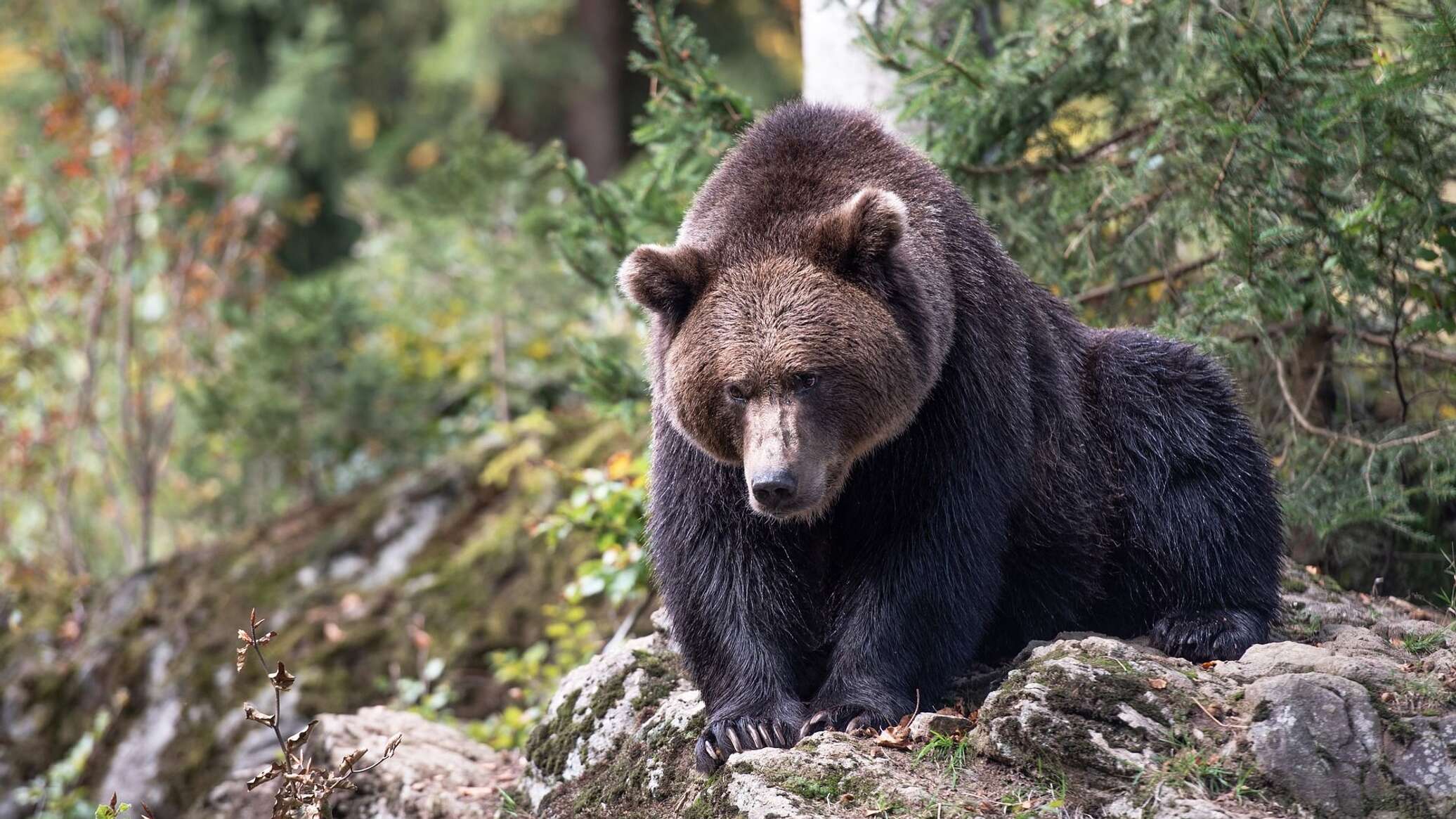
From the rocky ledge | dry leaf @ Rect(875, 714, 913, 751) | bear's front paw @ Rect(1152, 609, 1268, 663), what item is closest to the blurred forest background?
bear's front paw @ Rect(1152, 609, 1268, 663)

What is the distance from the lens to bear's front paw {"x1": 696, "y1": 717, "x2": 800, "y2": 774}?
12.8ft

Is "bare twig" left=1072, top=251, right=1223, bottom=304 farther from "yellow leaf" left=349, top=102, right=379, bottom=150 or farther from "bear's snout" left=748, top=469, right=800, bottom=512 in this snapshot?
"yellow leaf" left=349, top=102, right=379, bottom=150

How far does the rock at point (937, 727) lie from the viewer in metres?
3.76

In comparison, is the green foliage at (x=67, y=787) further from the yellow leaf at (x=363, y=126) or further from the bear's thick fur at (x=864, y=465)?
the yellow leaf at (x=363, y=126)

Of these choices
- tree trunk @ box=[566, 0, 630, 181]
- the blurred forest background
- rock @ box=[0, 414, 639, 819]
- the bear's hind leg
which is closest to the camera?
the bear's hind leg


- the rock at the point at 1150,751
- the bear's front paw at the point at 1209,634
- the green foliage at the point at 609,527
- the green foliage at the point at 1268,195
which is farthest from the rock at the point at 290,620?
the rock at the point at 1150,751

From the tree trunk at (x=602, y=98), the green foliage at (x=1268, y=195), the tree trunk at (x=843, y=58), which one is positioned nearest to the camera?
the green foliage at (x=1268, y=195)

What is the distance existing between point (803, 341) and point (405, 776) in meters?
2.36

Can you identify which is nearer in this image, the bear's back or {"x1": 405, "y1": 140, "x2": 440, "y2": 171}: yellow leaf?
the bear's back

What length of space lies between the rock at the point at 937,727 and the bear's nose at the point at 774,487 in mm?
748

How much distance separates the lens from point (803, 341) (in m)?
4.02

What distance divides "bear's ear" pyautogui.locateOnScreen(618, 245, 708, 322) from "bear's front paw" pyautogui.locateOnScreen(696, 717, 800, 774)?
4.25 feet

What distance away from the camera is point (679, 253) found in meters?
4.14

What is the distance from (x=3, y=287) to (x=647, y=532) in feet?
26.9
